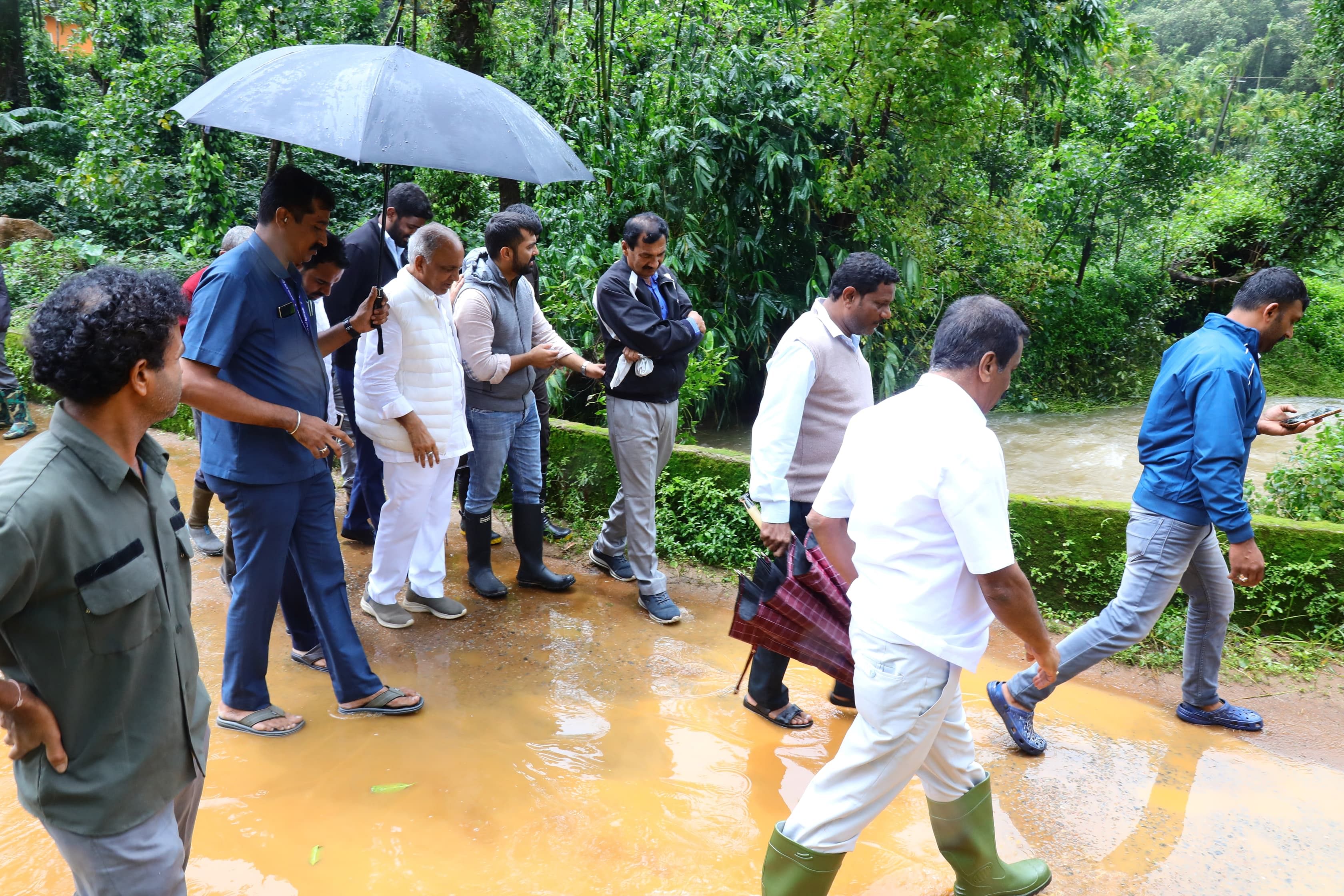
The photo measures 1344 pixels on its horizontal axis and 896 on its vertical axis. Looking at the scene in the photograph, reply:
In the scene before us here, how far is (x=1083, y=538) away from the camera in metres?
5.05

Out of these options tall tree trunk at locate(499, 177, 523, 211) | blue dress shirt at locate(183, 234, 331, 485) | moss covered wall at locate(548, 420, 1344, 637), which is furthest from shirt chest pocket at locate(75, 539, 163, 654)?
tall tree trunk at locate(499, 177, 523, 211)

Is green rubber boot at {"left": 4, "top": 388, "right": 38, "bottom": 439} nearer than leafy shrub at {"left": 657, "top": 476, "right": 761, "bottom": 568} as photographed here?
No

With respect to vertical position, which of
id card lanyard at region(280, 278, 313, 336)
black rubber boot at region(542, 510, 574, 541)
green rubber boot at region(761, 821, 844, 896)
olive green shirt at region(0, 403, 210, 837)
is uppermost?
id card lanyard at region(280, 278, 313, 336)

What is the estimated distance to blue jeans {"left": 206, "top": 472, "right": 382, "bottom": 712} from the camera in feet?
11.1

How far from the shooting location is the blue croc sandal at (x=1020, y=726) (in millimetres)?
3654

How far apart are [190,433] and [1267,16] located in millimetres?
52253

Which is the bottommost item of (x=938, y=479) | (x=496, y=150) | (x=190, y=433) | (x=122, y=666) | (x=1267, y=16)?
(x=190, y=433)

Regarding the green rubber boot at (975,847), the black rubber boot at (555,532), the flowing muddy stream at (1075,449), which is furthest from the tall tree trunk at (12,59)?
the green rubber boot at (975,847)

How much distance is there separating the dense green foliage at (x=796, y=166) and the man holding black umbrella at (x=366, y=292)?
69 centimetres

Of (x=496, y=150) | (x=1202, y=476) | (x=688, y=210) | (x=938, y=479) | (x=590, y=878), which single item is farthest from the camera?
(x=688, y=210)

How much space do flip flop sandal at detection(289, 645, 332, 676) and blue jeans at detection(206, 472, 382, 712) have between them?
39 cm

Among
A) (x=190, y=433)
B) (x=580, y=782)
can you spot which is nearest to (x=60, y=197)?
(x=190, y=433)

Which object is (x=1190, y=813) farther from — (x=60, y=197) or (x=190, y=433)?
(x=60, y=197)

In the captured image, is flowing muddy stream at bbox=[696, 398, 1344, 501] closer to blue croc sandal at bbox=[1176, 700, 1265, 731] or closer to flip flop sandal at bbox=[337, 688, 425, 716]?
blue croc sandal at bbox=[1176, 700, 1265, 731]
